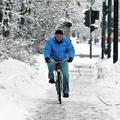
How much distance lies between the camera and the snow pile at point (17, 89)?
36.9 ft

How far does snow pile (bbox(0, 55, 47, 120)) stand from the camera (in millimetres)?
11258

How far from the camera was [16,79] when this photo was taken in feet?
47.4

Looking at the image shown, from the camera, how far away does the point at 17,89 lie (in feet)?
45.3

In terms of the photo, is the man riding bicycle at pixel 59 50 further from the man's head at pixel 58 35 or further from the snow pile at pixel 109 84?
the snow pile at pixel 109 84

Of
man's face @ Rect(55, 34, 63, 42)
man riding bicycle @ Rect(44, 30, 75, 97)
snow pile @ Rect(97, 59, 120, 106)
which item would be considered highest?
man's face @ Rect(55, 34, 63, 42)

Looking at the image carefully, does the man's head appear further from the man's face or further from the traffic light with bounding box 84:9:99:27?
the traffic light with bounding box 84:9:99:27

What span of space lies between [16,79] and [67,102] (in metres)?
1.74

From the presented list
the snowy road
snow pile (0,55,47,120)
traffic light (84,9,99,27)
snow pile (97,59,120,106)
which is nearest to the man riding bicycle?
the snowy road

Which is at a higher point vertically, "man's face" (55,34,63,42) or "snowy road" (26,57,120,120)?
"man's face" (55,34,63,42)

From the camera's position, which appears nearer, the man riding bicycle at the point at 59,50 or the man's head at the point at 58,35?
the man's head at the point at 58,35

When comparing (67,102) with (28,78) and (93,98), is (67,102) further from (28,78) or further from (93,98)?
(28,78)

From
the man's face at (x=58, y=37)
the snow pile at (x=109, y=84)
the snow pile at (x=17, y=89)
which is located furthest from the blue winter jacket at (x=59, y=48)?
the snow pile at (x=109, y=84)

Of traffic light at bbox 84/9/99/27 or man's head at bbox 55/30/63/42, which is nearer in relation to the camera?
man's head at bbox 55/30/63/42

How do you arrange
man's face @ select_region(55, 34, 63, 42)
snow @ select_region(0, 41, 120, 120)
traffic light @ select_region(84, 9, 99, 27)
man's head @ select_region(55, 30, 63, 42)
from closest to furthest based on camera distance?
snow @ select_region(0, 41, 120, 120)
man's head @ select_region(55, 30, 63, 42)
man's face @ select_region(55, 34, 63, 42)
traffic light @ select_region(84, 9, 99, 27)
